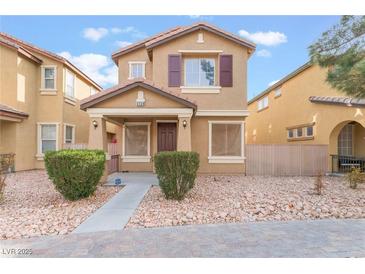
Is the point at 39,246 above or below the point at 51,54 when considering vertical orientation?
below

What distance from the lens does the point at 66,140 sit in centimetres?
1576

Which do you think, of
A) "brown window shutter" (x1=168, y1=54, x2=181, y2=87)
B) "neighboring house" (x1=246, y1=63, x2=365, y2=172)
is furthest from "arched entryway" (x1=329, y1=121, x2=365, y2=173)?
"brown window shutter" (x1=168, y1=54, x2=181, y2=87)

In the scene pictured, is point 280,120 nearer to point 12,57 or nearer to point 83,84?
point 83,84

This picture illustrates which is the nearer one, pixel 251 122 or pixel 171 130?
pixel 171 130

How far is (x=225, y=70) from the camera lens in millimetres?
12875

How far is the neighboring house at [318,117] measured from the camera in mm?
13203

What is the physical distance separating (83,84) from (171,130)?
28.7ft

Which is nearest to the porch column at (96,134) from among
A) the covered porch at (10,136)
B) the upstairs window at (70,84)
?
the covered porch at (10,136)

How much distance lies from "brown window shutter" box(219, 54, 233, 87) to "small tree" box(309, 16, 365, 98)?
4629mm

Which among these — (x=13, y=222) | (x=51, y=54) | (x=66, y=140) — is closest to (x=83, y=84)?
(x=51, y=54)

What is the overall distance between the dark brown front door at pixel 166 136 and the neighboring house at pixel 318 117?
778 cm

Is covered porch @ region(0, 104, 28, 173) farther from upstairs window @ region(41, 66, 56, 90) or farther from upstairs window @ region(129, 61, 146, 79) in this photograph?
upstairs window @ region(129, 61, 146, 79)

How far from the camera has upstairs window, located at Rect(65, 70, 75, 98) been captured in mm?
15812

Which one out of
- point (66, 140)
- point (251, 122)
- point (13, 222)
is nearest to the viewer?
point (13, 222)
